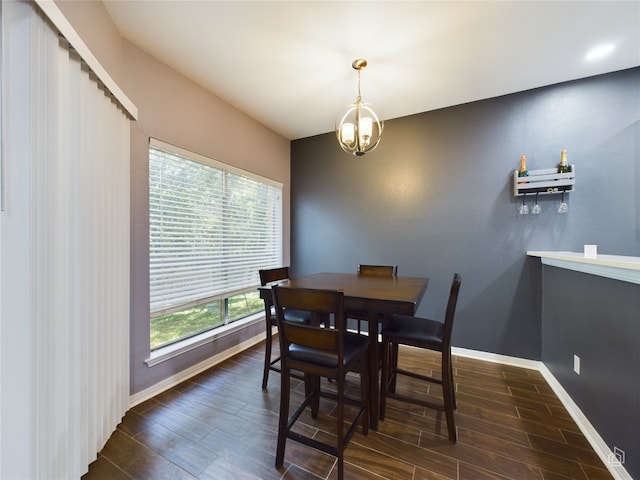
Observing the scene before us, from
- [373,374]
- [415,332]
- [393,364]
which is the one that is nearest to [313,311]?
[373,374]

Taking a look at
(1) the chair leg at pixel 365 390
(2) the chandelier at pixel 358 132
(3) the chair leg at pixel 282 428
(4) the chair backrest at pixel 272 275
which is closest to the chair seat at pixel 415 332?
(1) the chair leg at pixel 365 390

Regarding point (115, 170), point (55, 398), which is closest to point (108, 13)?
point (115, 170)

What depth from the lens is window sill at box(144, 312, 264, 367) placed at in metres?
2.08

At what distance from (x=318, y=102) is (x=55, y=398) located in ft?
10.0

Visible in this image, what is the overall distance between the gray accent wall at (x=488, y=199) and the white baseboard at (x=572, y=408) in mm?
Answer: 79

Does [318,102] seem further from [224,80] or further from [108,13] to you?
[108,13]

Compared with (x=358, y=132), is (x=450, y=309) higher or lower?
lower

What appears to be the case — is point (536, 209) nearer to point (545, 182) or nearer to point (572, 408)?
point (545, 182)

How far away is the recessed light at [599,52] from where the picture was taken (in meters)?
1.95

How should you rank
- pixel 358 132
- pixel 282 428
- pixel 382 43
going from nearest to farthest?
pixel 282 428
pixel 382 43
pixel 358 132

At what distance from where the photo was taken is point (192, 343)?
7.70 ft

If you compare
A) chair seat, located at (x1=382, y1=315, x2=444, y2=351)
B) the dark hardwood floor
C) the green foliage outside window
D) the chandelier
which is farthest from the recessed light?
the green foliage outside window

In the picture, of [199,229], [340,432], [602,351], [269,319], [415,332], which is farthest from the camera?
[199,229]

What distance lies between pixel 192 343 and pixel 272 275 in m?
0.98
